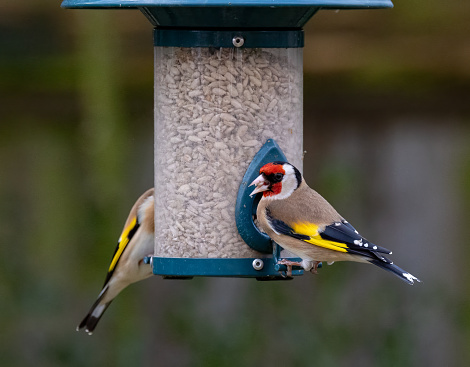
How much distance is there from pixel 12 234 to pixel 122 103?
113 cm

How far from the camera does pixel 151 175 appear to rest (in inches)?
316

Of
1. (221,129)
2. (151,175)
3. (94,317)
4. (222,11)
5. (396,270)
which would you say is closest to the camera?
(396,270)

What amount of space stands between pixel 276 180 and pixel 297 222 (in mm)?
214

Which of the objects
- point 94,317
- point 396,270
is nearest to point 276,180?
point 396,270

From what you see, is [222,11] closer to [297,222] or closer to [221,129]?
[221,129]

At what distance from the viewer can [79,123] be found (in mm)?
8227

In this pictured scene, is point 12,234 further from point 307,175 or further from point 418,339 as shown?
point 418,339

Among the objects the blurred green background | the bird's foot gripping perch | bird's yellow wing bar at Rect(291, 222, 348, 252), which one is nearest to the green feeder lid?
bird's yellow wing bar at Rect(291, 222, 348, 252)

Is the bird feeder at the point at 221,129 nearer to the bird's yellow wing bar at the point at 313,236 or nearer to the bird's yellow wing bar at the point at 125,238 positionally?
the bird's yellow wing bar at the point at 313,236

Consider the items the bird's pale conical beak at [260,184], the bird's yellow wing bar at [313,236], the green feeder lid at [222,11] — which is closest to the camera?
the green feeder lid at [222,11]

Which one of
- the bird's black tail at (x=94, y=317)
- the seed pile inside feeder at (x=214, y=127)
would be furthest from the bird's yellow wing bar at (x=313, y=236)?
the bird's black tail at (x=94, y=317)

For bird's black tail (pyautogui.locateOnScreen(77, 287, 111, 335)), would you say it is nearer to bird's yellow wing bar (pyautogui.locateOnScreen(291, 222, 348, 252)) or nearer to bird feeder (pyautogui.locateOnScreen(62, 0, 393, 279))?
bird feeder (pyautogui.locateOnScreen(62, 0, 393, 279))

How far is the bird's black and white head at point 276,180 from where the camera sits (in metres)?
5.54

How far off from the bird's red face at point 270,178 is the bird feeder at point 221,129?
0.27ft
